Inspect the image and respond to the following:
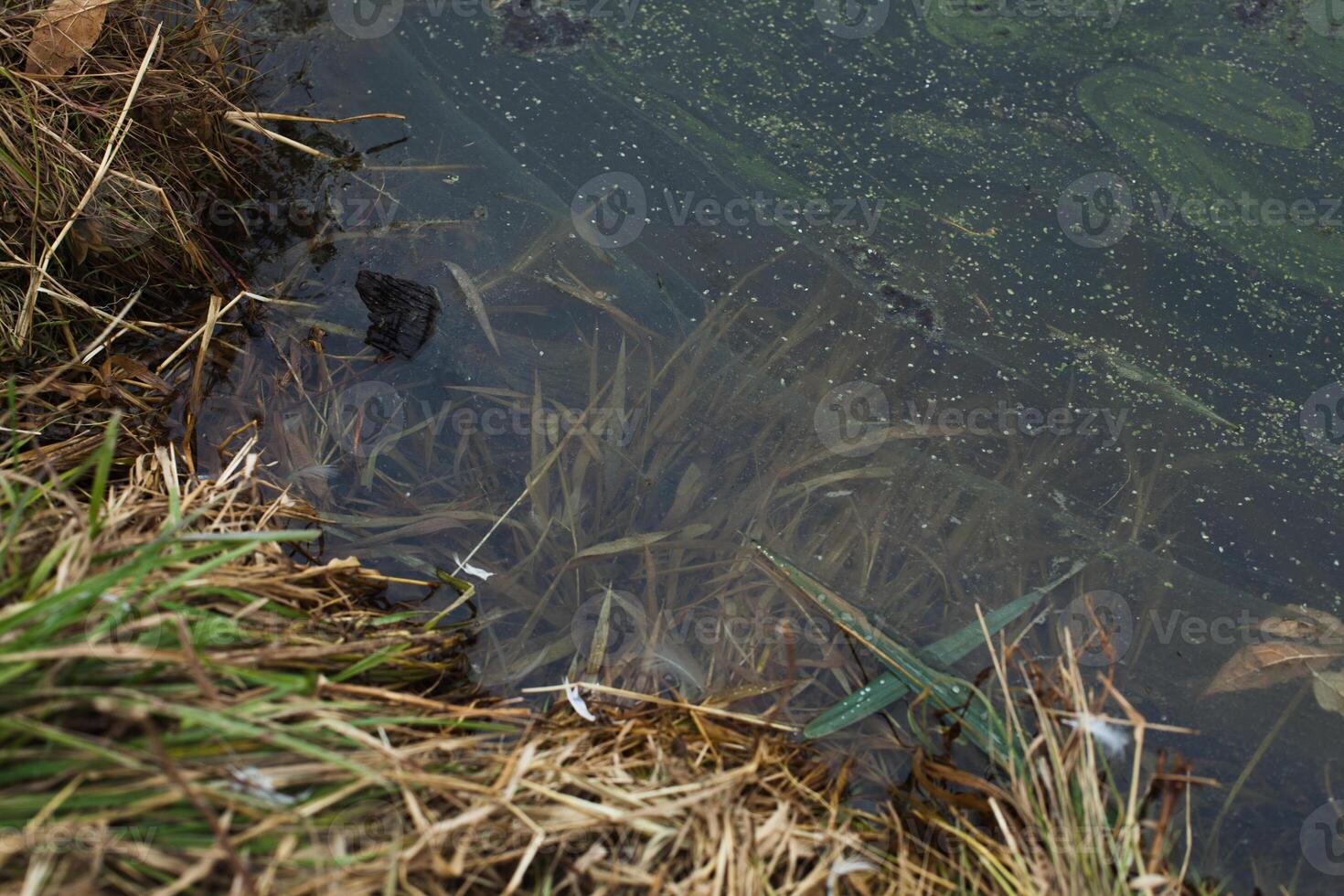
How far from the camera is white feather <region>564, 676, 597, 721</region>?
141 cm

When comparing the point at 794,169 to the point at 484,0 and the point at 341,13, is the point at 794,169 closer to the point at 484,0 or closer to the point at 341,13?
the point at 484,0

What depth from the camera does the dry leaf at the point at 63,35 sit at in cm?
167

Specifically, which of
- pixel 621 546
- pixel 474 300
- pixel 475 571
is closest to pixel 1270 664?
pixel 621 546

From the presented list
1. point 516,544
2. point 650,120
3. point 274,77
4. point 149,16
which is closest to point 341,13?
point 274,77

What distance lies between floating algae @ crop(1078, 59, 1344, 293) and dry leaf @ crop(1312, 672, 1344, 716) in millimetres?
740

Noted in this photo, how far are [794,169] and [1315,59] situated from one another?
112 cm

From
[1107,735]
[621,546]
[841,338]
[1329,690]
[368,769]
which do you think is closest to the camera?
[368,769]

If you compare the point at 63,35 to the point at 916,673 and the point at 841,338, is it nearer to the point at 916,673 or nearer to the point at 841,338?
the point at 841,338

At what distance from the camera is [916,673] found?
1467 millimetres

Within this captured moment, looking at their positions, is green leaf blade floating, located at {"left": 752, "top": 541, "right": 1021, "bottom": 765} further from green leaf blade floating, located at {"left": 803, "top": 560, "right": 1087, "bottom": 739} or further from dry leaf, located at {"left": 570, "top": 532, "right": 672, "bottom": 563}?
dry leaf, located at {"left": 570, "top": 532, "right": 672, "bottom": 563}

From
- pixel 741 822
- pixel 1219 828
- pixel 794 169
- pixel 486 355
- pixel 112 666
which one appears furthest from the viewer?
pixel 794 169

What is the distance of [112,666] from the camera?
106 cm

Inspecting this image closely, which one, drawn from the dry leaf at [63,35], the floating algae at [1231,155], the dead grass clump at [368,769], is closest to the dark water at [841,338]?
the floating algae at [1231,155]

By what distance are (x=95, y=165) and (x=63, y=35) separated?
0.75ft
